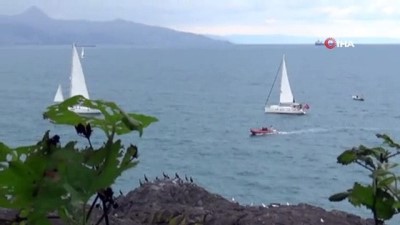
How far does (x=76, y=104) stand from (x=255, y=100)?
246 ft

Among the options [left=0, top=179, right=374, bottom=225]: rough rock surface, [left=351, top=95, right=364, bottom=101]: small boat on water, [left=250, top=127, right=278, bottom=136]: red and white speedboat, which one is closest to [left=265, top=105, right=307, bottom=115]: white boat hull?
[left=250, top=127, right=278, bottom=136]: red and white speedboat

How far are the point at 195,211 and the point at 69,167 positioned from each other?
2.03 metres

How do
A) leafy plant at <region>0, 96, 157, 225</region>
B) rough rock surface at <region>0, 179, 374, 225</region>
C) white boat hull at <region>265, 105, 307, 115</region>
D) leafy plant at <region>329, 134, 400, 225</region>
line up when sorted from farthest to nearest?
white boat hull at <region>265, 105, 307, 115</region> → rough rock surface at <region>0, 179, 374, 225</region> → leafy plant at <region>329, 134, 400, 225</region> → leafy plant at <region>0, 96, 157, 225</region>

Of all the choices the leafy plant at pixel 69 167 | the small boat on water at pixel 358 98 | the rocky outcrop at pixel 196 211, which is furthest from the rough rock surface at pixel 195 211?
the small boat on water at pixel 358 98

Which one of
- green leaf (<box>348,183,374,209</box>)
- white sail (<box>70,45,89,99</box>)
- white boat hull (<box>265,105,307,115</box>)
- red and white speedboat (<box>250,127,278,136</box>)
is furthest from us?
white boat hull (<box>265,105,307,115</box>)

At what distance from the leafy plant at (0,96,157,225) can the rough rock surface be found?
57.5 inches

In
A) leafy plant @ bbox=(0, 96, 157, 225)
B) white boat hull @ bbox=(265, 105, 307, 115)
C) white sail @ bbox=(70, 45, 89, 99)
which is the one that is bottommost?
white boat hull @ bbox=(265, 105, 307, 115)

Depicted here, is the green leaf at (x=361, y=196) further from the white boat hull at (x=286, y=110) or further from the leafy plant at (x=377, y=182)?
the white boat hull at (x=286, y=110)

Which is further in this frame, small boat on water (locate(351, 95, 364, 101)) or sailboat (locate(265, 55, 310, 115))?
small boat on water (locate(351, 95, 364, 101))

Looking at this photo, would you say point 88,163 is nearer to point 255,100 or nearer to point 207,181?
point 207,181

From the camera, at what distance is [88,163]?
120 centimetres

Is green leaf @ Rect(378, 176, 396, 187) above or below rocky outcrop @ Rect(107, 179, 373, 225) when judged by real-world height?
above

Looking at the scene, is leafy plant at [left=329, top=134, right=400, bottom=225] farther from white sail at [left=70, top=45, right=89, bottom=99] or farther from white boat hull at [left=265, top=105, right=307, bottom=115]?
white boat hull at [left=265, top=105, right=307, bottom=115]

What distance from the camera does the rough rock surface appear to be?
9.90 feet
